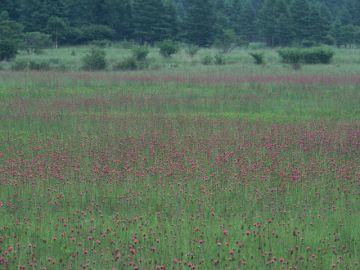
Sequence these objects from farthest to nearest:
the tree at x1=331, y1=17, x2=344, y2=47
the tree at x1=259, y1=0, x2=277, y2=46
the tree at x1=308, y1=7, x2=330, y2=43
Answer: the tree at x1=259, y1=0, x2=277, y2=46
the tree at x1=331, y1=17, x2=344, y2=47
the tree at x1=308, y1=7, x2=330, y2=43

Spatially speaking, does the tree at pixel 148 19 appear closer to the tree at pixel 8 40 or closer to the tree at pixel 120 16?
the tree at pixel 120 16

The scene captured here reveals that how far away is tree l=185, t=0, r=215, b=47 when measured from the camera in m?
57.4

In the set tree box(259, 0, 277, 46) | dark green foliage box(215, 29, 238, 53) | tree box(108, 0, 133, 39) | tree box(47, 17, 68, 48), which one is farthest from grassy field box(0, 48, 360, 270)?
tree box(259, 0, 277, 46)

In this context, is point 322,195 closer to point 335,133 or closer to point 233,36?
point 335,133

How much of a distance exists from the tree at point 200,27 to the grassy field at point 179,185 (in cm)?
4055

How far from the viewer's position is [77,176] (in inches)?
376

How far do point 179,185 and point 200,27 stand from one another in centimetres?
4982

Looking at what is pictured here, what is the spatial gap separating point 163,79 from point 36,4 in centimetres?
3548

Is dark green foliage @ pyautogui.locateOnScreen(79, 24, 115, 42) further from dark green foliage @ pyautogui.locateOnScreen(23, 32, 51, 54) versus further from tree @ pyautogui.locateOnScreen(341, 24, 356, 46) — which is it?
tree @ pyautogui.locateOnScreen(341, 24, 356, 46)

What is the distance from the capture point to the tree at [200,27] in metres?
57.4

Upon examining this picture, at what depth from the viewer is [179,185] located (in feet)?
29.5

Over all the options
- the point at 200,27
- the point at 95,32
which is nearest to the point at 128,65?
the point at 95,32

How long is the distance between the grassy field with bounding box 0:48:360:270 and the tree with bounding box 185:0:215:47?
133ft

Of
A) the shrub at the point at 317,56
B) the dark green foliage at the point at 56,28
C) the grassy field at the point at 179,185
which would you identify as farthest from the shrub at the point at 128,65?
the dark green foliage at the point at 56,28
